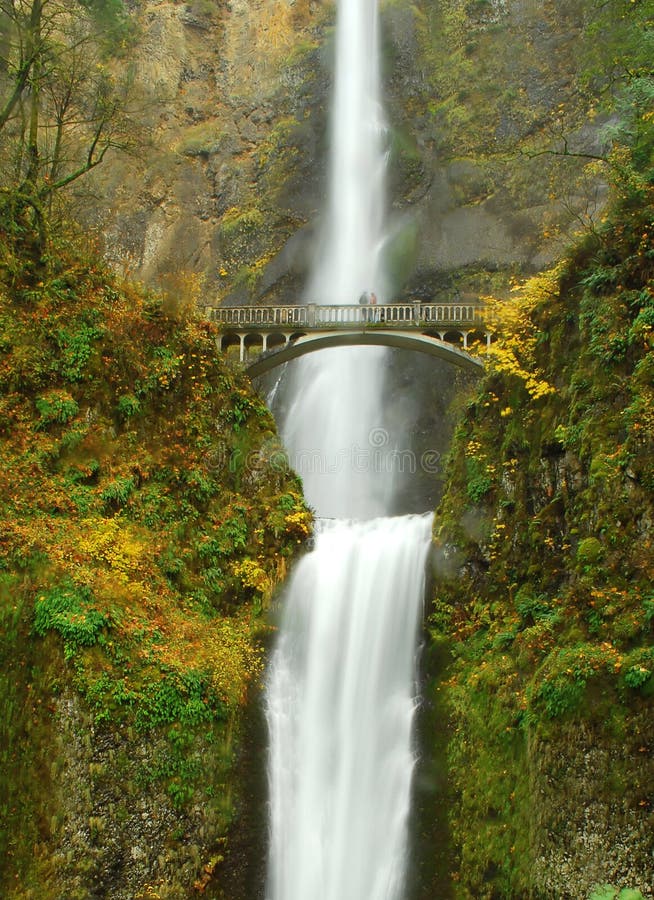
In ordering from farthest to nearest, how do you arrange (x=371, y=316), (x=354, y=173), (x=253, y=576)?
1. (x=354, y=173)
2. (x=371, y=316)
3. (x=253, y=576)

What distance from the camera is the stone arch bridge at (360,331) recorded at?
2114 cm

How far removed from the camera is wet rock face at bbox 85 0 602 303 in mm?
28219

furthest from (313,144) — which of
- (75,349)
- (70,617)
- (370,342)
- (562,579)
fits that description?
(70,617)

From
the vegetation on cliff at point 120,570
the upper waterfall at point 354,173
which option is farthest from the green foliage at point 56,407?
the upper waterfall at point 354,173

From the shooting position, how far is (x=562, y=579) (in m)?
12.1

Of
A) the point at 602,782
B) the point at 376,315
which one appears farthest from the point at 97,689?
the point at 376,315

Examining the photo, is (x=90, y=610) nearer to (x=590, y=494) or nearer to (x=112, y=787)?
(x=112, y=787)

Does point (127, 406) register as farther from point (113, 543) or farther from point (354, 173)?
point (354, 173)

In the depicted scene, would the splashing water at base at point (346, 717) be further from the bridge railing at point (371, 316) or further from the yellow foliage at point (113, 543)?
the bridge railing at point (371, 316)

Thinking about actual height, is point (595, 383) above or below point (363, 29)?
below

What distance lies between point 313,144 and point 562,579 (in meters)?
25.8

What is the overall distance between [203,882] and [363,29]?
113ft

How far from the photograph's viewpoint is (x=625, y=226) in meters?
13.2

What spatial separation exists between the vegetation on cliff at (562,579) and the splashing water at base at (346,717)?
2.88ft
